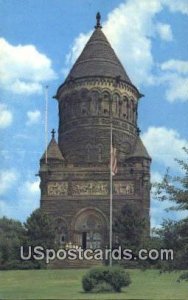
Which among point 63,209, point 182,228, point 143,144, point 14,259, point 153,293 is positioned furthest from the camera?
point 143,144

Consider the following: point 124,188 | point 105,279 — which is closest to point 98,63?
point 124,188

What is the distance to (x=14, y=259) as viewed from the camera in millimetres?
42125

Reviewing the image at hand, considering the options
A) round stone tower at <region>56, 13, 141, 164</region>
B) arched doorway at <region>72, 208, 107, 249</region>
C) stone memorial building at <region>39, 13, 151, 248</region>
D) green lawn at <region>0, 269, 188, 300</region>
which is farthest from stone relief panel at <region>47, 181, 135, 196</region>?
green lawn at <region>0, 269, 188, 300</region>

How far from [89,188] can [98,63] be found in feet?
37.3

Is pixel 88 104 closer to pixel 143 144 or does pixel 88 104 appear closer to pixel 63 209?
pixel 143 144

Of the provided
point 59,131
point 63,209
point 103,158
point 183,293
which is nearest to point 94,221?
point 63,209

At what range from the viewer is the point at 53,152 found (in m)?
52.9

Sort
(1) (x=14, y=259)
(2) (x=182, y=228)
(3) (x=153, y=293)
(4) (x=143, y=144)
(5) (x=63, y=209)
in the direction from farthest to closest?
(4) (x=143, y=144)
(5) (x=63, y=209)
(1) (x=14, y=259)
(3) (x=153, y=293)
(2) (x=182, y=228)

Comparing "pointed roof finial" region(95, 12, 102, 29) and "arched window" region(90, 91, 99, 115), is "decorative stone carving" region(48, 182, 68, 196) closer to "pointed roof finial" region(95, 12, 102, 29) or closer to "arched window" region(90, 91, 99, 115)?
"arched window" region(90, 91, 99, 115)

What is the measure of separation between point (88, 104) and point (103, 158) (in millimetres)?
4598

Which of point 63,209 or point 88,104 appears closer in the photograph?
point 63,209

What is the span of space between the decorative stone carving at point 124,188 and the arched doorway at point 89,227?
197cm

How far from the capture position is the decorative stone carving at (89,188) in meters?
50.2

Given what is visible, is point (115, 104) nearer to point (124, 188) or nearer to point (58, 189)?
point (124, 188)
